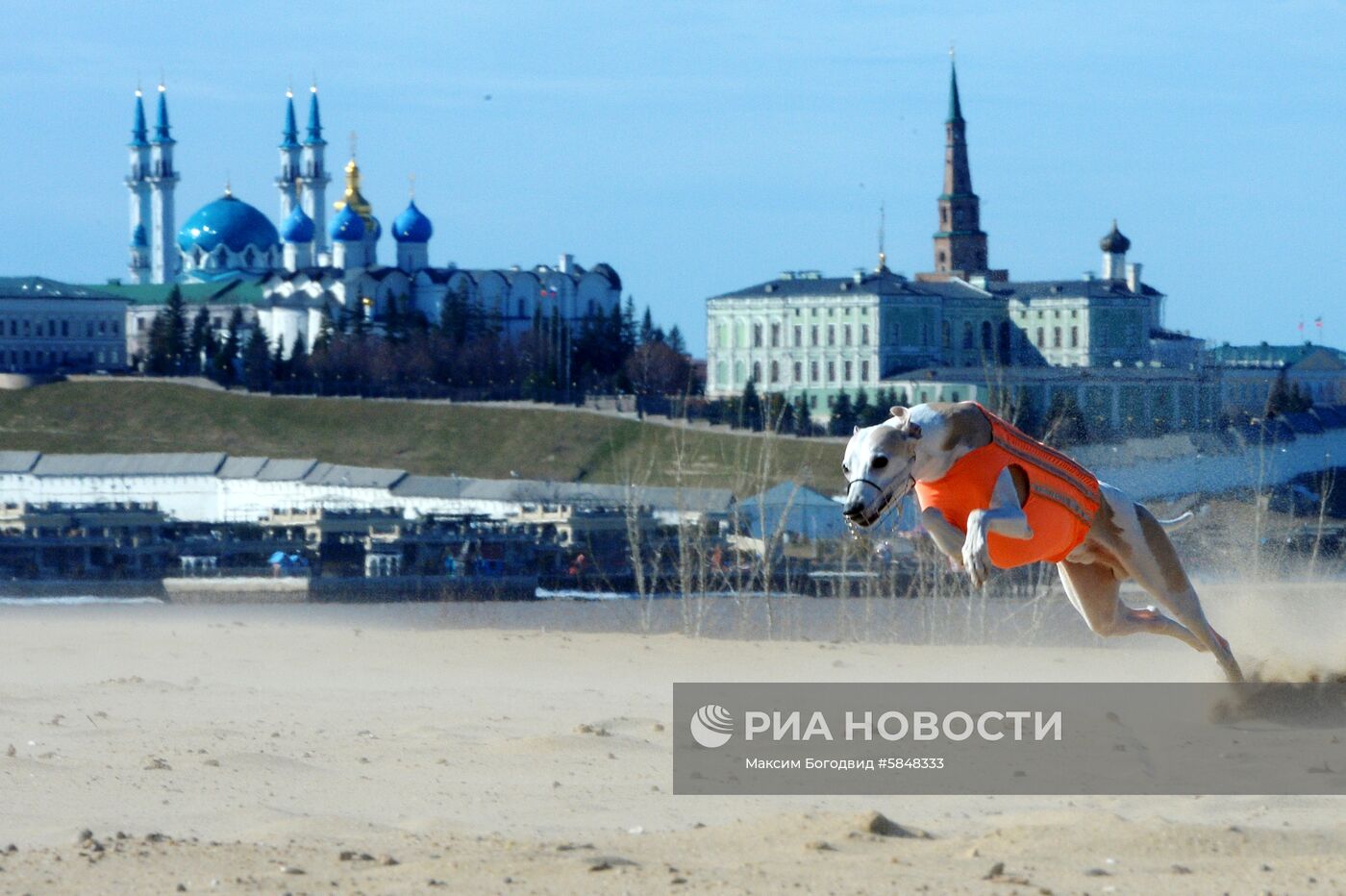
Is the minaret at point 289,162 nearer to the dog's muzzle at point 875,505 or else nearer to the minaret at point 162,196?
the minaret at point 162,196

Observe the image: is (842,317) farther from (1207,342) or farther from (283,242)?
(283,242)

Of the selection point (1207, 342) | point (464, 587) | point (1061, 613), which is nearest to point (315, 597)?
point (464, 587)

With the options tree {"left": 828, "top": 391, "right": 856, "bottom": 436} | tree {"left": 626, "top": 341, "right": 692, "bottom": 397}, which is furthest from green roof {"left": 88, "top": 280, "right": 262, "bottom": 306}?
tree {"left": 828, "top": 391, "right": 856, "bottom": 436}

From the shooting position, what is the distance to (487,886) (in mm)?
6828

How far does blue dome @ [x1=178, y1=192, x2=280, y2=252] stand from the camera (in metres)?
104

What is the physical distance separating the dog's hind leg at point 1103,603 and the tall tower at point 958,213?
95.0 m

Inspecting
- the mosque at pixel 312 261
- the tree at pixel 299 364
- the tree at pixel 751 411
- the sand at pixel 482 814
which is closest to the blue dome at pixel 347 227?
the mosque at pixel 312 261

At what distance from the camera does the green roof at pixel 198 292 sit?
95938 mm

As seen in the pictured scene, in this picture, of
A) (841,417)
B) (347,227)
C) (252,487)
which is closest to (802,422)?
(841,417)

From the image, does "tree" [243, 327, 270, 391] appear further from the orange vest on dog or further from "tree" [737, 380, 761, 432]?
the orange vest on dog

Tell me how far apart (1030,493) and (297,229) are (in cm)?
9658

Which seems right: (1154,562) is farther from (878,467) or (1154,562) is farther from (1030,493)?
(878,467)

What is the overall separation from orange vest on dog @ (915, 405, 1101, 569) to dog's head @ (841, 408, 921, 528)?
0.78 ft

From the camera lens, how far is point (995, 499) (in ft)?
27.9
